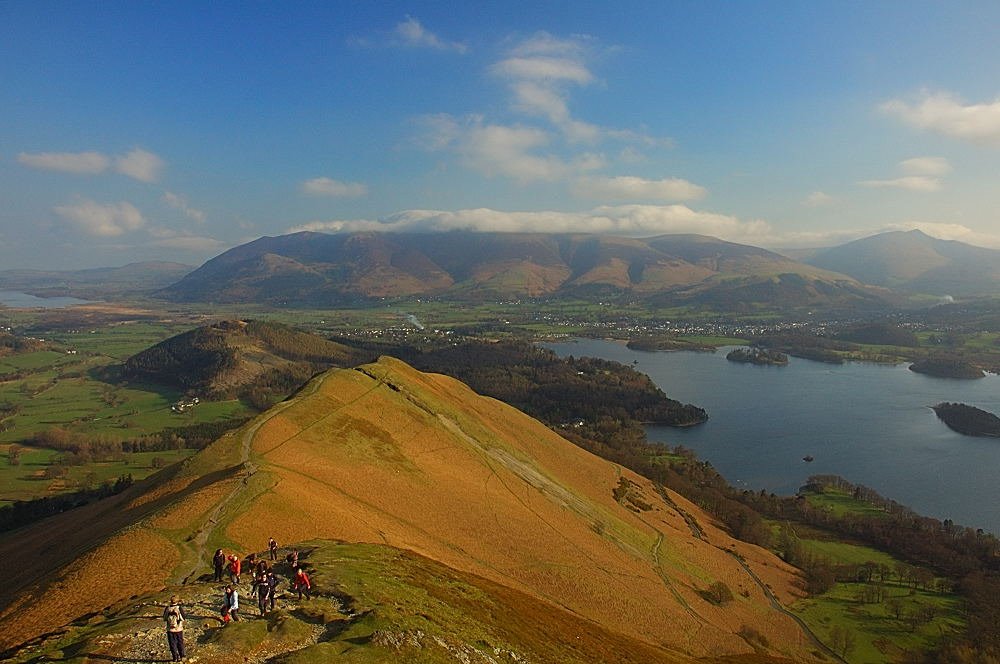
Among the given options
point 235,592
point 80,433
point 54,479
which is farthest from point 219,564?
point 80,433

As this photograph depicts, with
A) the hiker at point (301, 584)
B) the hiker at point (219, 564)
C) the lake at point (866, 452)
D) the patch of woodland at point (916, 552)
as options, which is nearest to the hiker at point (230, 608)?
the hiker at point (301, 584)

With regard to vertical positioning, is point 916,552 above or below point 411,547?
below

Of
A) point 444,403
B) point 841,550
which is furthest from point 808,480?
point 444,403

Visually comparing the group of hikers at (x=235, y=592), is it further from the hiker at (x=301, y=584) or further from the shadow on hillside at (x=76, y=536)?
the shadow on hillside at (x=76, y=536)

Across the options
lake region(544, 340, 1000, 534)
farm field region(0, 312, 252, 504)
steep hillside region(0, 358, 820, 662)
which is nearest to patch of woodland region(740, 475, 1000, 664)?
lake region(544, 340, 1000, 534)

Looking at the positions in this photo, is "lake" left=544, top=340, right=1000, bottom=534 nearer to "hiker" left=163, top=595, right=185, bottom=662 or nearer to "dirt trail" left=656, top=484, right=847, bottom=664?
"dirt trail" left=656, top=484, right=847, bottom=664

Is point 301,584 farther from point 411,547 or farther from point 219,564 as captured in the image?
point 411,547
